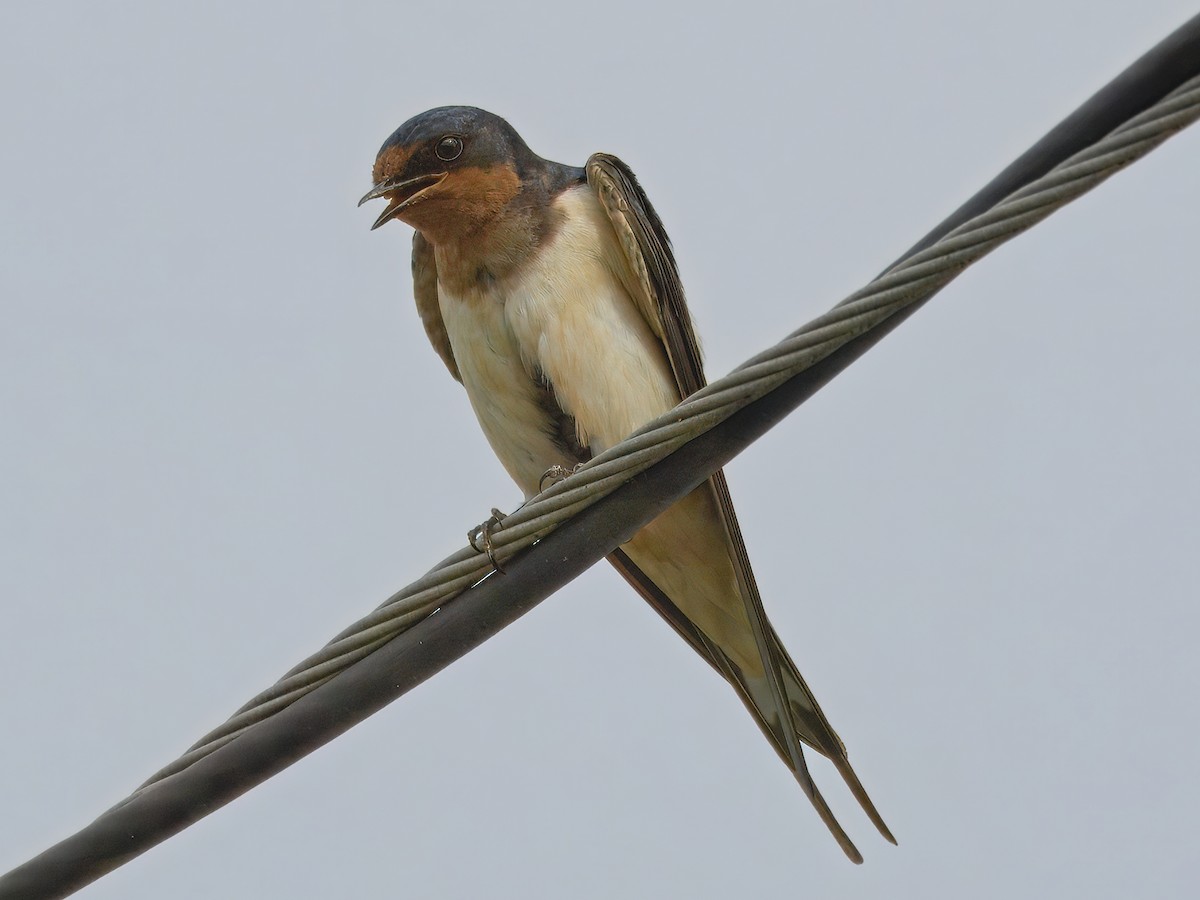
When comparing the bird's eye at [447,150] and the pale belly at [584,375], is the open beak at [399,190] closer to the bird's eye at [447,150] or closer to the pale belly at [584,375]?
the bird's eye at [447,150]

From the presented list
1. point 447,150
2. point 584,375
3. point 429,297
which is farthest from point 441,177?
point 584,375

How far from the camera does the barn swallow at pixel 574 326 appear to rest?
4.29m

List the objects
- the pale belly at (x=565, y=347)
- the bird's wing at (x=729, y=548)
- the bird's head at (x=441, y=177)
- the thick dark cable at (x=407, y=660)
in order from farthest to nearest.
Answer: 1. the bird's head at (x=441, y=177)
2. the pale belly at (x=565, y=347)
3. the bird's wing at (x=729, y=548)
4. the thick dark cable at (x=407, y=660)

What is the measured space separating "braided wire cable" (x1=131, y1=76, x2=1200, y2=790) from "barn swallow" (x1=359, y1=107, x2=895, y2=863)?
1.41 metres

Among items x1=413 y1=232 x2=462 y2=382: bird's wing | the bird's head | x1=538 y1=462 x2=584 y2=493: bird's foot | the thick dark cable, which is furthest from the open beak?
the thick dark cable

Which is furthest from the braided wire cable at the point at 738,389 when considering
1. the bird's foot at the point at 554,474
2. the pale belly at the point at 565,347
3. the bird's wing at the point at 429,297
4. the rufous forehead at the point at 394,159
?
the bird's wing at the point at 429,297

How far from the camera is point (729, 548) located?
4.35 metres

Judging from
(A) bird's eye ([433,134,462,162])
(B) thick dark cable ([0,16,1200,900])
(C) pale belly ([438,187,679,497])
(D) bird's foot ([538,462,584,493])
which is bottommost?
(B) thick dark cable ([0,16,1200,900])

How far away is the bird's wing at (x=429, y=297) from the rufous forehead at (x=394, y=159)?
0.28m

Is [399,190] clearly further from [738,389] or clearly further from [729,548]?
[738,389]

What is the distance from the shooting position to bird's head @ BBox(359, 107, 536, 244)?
4410 mm

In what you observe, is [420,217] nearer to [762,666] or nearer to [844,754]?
[762,666]

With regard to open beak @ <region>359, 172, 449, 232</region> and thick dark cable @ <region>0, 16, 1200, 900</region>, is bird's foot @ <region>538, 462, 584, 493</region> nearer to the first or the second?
open beak @ <region>359, 172, 449, 232</region>

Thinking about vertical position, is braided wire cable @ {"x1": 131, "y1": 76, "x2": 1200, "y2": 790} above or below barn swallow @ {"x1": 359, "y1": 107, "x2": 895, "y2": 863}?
below
